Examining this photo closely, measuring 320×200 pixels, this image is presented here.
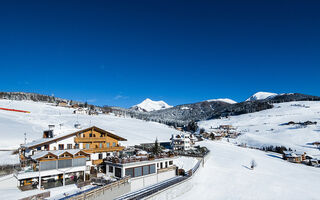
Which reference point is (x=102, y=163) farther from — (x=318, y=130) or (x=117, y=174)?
(x=318, y=130)

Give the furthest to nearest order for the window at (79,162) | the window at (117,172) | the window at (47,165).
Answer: the window at (117,172) < the window at (79,162) < the window at (47,165)

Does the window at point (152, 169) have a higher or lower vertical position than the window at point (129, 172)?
lower

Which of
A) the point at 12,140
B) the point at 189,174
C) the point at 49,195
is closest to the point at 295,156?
the point at 189,174

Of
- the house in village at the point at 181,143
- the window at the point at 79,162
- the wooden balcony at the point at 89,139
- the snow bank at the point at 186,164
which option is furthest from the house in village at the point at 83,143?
the house in village at the point at 181,143

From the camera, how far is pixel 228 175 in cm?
3916

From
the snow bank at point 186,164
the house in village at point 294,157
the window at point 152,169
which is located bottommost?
the house in village at point 294,157

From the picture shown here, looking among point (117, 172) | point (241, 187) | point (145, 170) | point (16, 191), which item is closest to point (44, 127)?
point (16, 191)

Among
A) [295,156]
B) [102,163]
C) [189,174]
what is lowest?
[295,156]

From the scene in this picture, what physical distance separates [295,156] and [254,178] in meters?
41.1

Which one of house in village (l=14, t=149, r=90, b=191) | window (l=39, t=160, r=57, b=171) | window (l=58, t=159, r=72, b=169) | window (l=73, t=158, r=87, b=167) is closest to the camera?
house in village (l=14, t=149, r=90, b=191)

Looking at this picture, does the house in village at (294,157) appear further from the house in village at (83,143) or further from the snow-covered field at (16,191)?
the snow-covered field at (16,191)

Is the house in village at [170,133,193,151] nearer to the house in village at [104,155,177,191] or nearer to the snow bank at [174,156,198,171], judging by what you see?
the snow bank at [174,156,198,171]

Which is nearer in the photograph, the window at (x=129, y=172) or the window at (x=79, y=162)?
the window at (x=79, y=162)

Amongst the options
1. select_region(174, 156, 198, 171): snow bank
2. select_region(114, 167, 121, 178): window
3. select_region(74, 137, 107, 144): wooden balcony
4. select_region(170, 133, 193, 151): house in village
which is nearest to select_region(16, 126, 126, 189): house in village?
select_region(74, 137, 107, 144): wooden balcony
